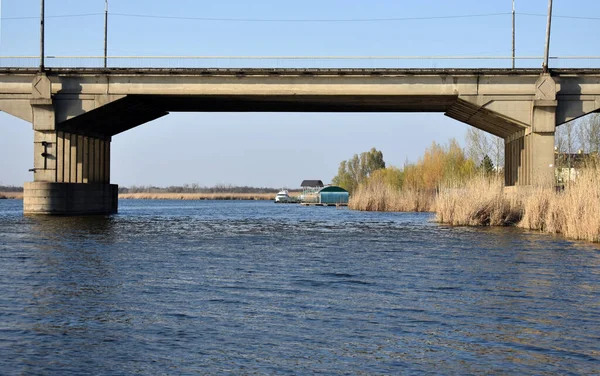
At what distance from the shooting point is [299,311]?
46.5 ft

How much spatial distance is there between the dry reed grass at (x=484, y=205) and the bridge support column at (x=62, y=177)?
75.7 feet

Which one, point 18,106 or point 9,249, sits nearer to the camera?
point 9,249

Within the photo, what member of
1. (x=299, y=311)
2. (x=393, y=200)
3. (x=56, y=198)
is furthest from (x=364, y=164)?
(x=299, y=311)

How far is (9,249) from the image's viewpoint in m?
26.1

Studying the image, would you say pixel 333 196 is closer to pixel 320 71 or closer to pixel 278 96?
pixel 278 96

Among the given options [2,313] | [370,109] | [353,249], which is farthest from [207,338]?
[370,109]

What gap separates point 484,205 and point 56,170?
25446mm

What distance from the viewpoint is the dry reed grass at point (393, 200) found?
70.0 meters

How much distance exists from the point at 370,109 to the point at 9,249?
31.3 m

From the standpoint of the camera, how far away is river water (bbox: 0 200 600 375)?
10.6m

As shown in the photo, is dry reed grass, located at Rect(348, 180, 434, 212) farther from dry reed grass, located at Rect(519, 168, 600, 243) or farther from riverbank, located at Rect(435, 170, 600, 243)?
dry reed grass, located at Rect(519, 168, 600, 243)

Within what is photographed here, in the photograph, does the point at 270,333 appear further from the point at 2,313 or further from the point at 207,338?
the point at 2,313

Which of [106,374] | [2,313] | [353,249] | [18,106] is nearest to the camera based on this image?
[106,374]
